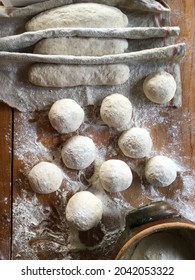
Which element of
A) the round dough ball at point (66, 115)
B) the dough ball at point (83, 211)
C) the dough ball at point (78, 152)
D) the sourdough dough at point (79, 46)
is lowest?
the dough ball at point (83, 211)

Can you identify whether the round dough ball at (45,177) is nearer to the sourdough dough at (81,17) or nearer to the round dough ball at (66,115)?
the round dough ball at (66,115)

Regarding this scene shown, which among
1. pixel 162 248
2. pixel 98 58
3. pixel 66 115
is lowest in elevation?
pixel 162 248

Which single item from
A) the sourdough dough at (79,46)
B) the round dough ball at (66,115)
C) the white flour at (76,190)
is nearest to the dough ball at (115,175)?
the white flour at (76,190)

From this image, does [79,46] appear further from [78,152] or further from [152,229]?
[152,229]

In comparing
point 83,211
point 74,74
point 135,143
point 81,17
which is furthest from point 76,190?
point 81,17

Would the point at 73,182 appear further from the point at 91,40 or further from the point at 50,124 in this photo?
the point at 91,40

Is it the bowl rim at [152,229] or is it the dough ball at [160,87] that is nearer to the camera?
the bowl rim at [152,229]
